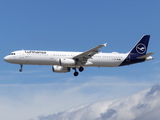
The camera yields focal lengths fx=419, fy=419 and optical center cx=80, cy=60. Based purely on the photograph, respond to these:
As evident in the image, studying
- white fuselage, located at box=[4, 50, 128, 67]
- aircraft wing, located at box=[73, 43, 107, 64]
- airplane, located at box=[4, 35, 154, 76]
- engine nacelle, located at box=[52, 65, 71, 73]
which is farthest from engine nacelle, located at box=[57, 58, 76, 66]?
engine nacelle, located at box=[52, 65, 71, 73]

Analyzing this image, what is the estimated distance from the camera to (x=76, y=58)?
88.1 m

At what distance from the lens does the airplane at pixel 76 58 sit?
85.4m

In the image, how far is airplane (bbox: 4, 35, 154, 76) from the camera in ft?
280

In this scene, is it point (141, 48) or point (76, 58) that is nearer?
point (76, 58)

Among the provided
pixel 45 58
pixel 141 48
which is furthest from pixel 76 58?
pixel 141 48

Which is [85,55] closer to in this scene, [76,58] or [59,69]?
[76,58]

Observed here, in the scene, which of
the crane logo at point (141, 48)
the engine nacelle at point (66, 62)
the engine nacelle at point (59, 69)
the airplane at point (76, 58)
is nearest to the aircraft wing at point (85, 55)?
the airplane at point (76, 58)

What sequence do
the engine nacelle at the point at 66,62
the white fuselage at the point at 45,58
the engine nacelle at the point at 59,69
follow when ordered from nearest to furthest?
the white fuselage at the point at 45,58, the engine nacelle at the point at 66,62, the engine nacelle at the point at 59,69

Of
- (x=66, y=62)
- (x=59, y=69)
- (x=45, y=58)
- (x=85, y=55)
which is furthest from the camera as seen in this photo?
(x=59, y=69)

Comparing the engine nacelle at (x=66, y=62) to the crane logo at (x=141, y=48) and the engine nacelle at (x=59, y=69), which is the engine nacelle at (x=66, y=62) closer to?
the engine nacelle at (x=59, y=69)

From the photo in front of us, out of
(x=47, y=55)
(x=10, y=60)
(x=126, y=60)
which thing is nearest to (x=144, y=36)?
(x=126, y=60)

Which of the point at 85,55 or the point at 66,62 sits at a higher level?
the point at 85,55

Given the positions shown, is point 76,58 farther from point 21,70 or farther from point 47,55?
point 21,70

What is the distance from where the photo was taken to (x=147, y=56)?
298 feet
